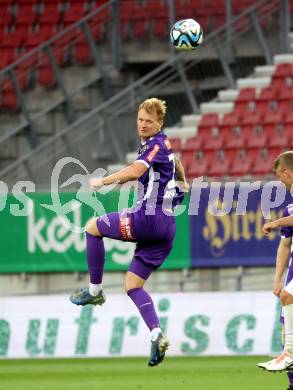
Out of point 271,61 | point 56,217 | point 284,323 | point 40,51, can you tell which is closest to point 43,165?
point 56,217

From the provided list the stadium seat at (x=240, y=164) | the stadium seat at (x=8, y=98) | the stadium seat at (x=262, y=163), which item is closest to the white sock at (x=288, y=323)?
the stadium seat at (x=262, y=163)

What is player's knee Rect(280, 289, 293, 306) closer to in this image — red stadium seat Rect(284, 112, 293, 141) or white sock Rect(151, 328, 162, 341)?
white sock Rect(151, 328, 162, 341)

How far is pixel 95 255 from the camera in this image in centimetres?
991

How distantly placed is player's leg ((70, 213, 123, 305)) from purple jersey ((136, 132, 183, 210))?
28 cm

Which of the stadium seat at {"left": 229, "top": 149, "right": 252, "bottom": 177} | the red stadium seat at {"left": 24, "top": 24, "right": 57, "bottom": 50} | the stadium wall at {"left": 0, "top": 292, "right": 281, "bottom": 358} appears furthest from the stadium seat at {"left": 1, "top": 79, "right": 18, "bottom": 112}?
the stadium wall at {"left": 0, "top": 292, "right": 281, "bottom": 358}

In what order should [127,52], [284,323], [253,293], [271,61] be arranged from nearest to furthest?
[284,323], [253,293], [271,61], [127,52]

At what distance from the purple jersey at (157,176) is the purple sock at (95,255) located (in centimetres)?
43

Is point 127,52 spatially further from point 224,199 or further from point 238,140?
point 224,199

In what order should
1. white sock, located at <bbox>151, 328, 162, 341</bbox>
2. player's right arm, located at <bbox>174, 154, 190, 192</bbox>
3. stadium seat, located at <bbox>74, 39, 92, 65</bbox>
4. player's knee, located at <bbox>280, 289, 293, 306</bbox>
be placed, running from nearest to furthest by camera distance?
player's knee, located at <bbox>280, 289, 293, 306</bbox> < white sock, located at <bbox>151, 328, 162, 341</bbox> < player's right arm, located at <bbox>174, 154, 190, 192</bbox> < stadium seat, located at <bbox>74, 39, 92, 65</bbox>

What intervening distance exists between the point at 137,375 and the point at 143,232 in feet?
10.8

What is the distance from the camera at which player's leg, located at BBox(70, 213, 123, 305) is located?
384 inches

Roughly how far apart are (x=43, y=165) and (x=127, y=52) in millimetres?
3563

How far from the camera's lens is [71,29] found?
20578 mm

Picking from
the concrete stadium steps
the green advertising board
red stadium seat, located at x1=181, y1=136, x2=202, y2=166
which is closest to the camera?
the green advertising board
